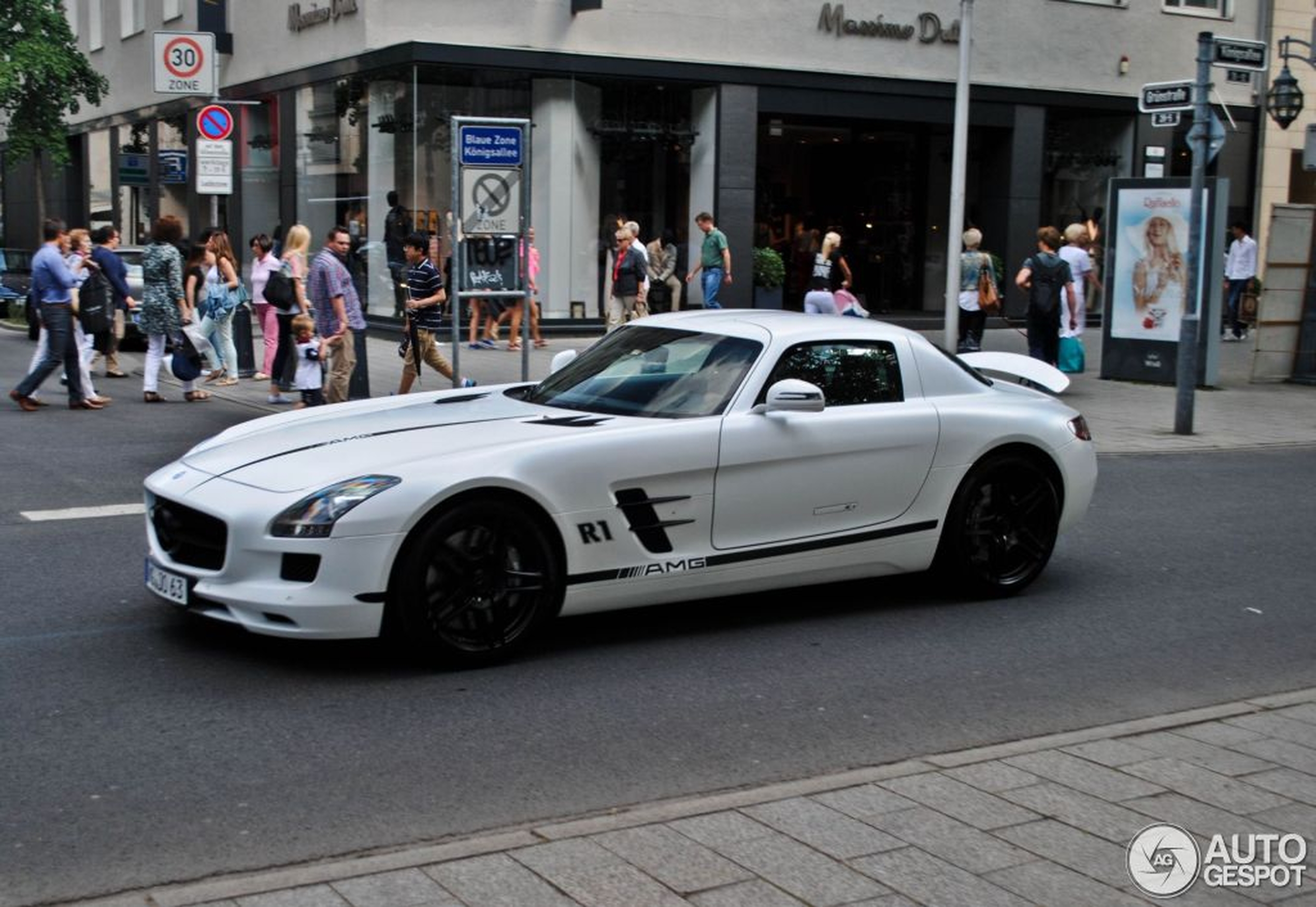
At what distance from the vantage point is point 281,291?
52.7 ft

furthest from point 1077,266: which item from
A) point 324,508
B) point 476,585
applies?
point 324,508

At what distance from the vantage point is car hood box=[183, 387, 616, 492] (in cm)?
621

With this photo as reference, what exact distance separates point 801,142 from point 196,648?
888 inches

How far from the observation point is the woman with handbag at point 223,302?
57.4 ft

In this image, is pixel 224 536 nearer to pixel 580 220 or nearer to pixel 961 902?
pixel 961 902

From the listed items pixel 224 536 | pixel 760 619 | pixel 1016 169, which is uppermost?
pixel 1016 169

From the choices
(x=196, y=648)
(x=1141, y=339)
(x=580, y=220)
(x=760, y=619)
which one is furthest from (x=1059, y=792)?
(x=580, y=220)

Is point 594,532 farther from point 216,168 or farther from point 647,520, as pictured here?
point 216,168

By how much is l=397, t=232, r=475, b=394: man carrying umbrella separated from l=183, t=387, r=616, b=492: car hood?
7222 mm

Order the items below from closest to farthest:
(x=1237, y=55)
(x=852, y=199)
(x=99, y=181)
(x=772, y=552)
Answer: (x=772, y=552) < (x=1237, y=55) < (x=852, y=199) < (x=99, y=181)

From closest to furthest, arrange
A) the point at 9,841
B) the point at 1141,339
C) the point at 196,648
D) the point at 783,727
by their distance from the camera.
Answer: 1. the point at 9,841
2. the point at 783,727
3. the point at 196,648
4. the point at 1141,339

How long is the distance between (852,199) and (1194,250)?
14487 millimetres

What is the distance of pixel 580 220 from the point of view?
79.0 feet

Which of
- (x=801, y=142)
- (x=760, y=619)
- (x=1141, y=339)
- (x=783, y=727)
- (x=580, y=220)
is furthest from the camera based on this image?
(x=801, y=142)
